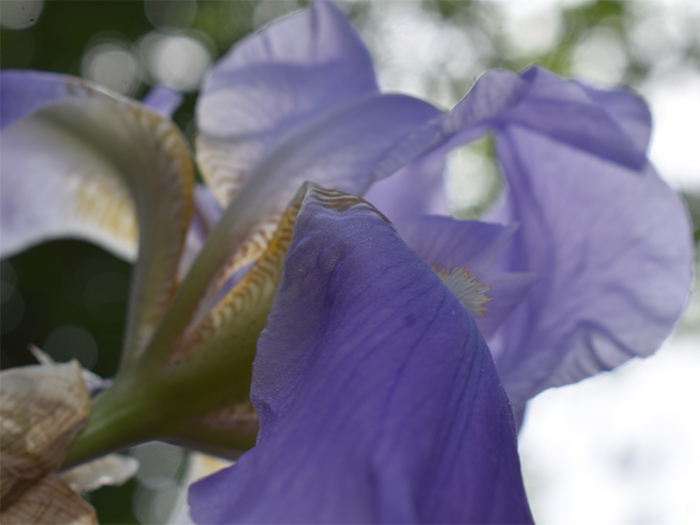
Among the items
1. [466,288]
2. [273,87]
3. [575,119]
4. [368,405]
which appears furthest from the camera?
[273,87]

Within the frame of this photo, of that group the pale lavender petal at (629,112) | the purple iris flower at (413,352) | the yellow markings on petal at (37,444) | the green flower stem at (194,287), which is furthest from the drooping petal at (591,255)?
the yellow markings on petal at (37,444)

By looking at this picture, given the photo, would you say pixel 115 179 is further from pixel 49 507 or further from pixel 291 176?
pixel 49 507

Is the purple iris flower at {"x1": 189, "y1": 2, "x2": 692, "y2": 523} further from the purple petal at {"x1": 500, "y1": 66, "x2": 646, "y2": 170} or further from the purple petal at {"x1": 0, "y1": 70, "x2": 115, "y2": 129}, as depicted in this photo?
the purple petal at {"x1": 0, "y1": 70, "x2": 115, "y2": 129}

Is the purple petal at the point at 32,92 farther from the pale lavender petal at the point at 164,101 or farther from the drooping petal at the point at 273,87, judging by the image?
the pale lavender petal at the point at 164,101

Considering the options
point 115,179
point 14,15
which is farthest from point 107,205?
point 14,15

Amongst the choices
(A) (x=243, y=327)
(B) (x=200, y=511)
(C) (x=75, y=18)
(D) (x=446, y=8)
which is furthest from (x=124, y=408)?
(D) (x=446, y=8)

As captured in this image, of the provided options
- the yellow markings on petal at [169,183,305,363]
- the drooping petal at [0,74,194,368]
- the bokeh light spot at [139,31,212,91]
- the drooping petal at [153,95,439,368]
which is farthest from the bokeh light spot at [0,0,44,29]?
the yellow markings on petal at [169,183,305,363]
